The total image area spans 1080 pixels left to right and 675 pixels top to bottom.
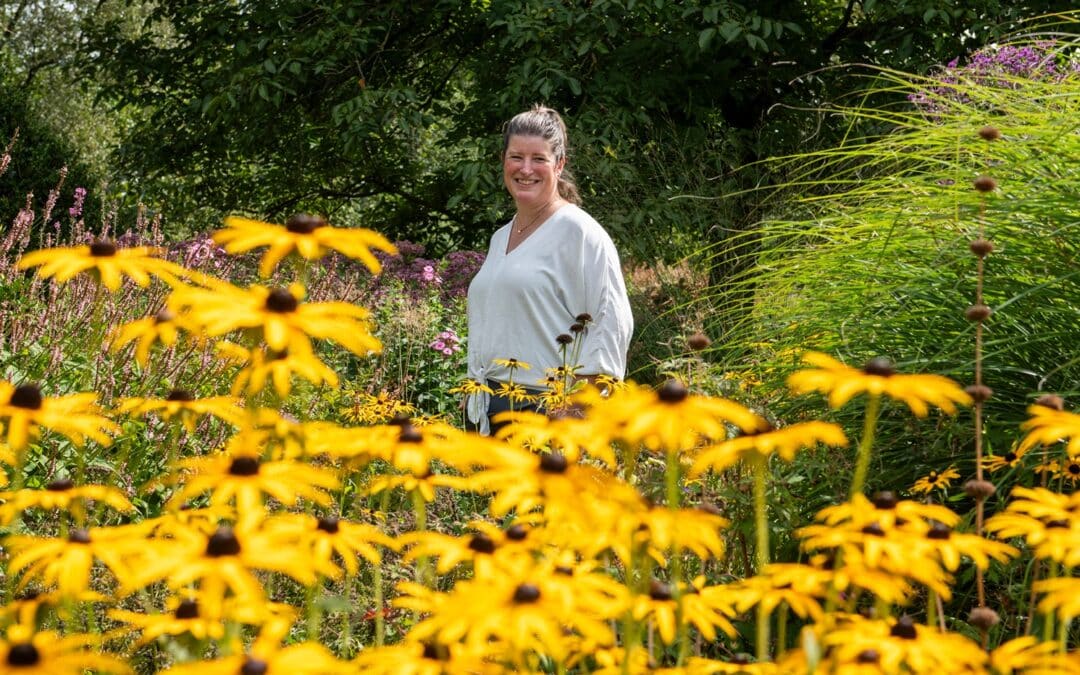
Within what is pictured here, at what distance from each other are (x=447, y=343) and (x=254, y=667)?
16.2 feet

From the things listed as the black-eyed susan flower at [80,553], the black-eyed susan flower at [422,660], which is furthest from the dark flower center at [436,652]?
the black-eyed susan flower at [80,553]

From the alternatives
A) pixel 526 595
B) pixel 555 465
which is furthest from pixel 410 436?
pixel 526 595

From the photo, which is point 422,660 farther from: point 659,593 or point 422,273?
point 422,273

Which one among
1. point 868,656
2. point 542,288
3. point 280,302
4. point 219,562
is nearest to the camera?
point 219,562

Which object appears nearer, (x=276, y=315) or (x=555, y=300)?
(x=276, y=315)

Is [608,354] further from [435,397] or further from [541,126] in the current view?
[435,397]

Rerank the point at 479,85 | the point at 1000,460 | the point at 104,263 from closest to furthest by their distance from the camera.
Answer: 1. the point at 104,263
2. the point at 1000,460
3. the point at 479,85

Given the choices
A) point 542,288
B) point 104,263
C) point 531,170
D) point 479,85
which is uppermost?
point 479,85

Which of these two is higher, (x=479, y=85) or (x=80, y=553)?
(x=479, y=85)

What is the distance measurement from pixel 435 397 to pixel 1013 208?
3.49 metres

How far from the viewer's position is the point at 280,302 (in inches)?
50.8

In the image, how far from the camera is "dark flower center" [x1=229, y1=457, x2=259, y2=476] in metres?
1.28

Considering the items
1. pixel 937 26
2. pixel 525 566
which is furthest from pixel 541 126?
pixel 937 26

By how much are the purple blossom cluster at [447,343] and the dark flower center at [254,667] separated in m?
4.64
